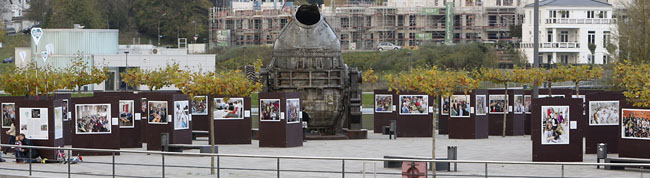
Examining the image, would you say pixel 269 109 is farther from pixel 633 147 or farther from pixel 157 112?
pixel 633 147

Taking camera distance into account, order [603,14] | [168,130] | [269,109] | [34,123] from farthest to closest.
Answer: [603,14] < [269,109] < [168,130] < [34,123]

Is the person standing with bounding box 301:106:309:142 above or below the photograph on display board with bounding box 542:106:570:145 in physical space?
below

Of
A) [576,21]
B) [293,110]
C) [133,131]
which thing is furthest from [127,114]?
[576,21]

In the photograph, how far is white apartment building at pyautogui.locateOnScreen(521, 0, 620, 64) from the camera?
367 ft

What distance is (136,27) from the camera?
136 metres

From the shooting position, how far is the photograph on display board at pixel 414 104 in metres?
46.7

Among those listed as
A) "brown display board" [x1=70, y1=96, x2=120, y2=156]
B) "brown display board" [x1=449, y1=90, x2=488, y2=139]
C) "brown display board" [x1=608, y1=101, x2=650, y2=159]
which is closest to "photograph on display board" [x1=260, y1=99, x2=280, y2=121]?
"brown display board" [x1=70, y1=96, x2=120, y2=156]

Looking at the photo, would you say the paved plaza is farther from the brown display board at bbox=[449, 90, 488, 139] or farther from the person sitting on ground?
the brown display board at bbox=[449, 90, 488, 139]

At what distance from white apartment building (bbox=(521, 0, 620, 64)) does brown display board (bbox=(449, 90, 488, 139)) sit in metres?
67.1

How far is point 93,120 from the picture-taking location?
3562 cm

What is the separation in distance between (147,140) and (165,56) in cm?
5351

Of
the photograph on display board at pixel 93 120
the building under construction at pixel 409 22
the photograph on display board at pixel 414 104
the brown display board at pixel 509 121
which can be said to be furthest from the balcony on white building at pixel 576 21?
the photograph on display board at pixel 93 120

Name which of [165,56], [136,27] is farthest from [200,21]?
[165,56]

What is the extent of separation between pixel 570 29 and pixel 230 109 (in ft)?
252
